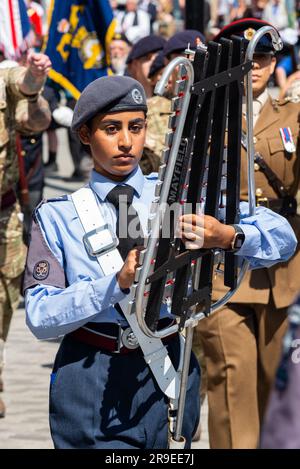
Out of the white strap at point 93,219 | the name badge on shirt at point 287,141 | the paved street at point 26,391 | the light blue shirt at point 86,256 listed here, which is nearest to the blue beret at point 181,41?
the name badge on shirt at point 287,141

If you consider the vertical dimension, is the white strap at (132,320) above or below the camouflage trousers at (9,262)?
above

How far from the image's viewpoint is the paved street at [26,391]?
6.50m

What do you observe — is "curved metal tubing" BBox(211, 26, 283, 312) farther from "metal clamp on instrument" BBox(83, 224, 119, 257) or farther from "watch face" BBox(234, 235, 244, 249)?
"metal clamp on instrument" BBox(83, 224, 119, 257)

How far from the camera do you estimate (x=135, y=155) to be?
149 inches

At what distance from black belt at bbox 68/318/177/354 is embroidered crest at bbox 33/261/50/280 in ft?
0.68

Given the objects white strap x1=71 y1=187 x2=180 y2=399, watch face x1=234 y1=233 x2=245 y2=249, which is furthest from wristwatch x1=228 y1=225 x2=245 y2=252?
white strap x1=71 y1=187 x2=180 y2=399

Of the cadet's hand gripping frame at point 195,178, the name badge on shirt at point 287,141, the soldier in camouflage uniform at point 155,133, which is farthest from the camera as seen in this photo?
the soldier in camouflage uniform at point 155,133

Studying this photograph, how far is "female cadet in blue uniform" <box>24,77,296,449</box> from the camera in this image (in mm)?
3725

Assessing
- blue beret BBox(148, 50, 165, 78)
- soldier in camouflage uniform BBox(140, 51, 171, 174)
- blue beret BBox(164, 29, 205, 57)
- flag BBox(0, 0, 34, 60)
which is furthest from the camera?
flag BBox(0, 0, 34, 60)

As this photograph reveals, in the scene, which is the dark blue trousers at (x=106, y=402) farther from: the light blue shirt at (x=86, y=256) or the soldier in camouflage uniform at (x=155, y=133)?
the soldier in camouflage uniform at (x=155, y=133)

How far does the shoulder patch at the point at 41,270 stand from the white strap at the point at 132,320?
151 millimetres

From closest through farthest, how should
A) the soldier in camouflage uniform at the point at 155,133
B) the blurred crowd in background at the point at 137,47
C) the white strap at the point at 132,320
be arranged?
the white strap at the point at 132,320, the soldier in camouflage uniform at the point at 155,133, the blurred crowd in background at the point at 137,47

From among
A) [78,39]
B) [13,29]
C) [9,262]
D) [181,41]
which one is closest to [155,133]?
[181,41]
